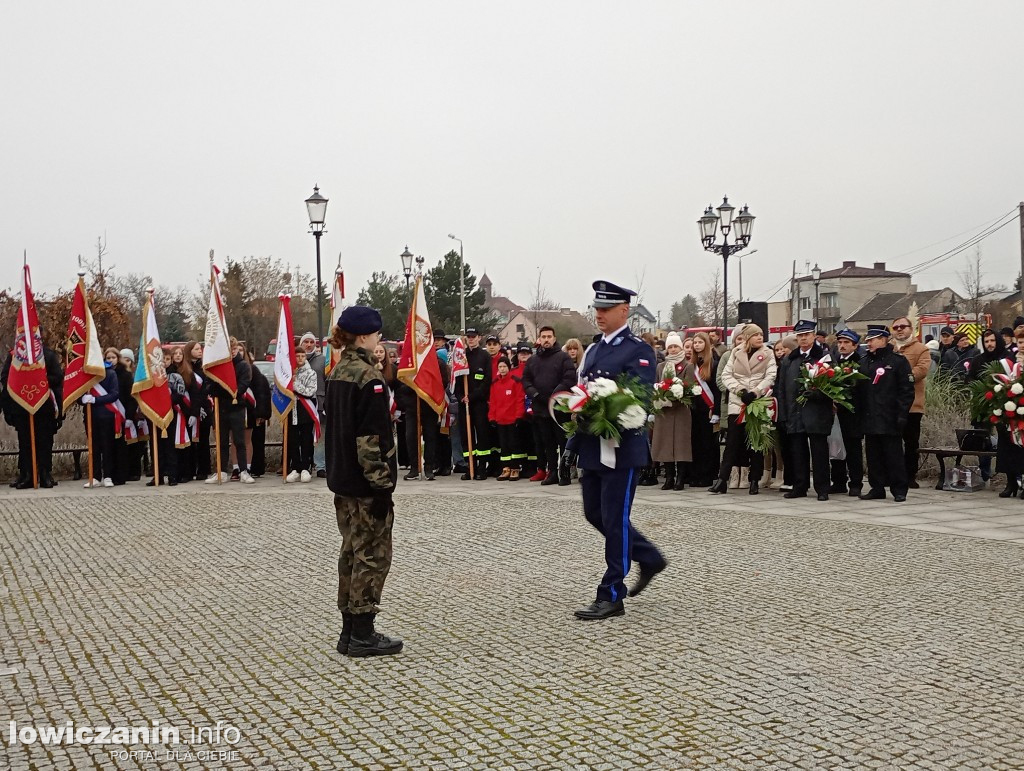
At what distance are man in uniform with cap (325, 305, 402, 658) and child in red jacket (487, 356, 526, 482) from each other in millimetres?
9557

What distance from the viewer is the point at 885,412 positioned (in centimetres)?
1297

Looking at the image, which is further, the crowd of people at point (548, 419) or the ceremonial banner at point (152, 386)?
the ceremonial banner at point (152, 386)

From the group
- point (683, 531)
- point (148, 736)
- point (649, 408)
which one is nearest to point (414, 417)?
point (683, 531)

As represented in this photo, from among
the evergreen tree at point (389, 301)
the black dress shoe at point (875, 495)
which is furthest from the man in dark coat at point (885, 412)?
the evergreen tree at point (389, 301)

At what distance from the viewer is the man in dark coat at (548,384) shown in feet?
49.7

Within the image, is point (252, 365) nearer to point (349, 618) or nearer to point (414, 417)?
point (414, 417)

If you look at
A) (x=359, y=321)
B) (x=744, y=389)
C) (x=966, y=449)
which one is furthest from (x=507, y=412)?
(x=359, y=321)

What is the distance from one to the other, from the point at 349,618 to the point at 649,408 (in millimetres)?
2435

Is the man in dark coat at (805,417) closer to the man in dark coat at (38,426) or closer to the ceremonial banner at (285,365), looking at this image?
the ceremonial banner at (285,365)

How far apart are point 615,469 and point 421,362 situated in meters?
9.27

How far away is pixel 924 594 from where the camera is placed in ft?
25.6

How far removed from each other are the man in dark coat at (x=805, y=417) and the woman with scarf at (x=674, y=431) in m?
1.34

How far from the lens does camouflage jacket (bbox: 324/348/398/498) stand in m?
6.44

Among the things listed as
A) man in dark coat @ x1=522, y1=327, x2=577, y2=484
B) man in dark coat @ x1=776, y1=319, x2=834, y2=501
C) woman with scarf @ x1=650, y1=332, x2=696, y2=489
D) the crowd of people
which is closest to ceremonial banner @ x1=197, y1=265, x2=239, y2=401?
the crowd of people
